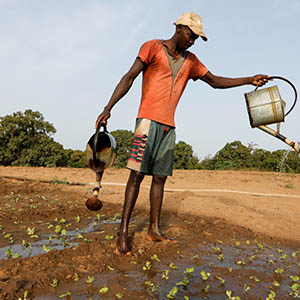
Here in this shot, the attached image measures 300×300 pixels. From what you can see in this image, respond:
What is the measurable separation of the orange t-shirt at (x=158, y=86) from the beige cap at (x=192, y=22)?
0.28 m

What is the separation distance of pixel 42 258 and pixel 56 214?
1.78 meters

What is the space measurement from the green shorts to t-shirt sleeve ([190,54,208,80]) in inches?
25.7

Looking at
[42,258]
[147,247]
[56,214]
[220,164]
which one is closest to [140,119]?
[147,247]

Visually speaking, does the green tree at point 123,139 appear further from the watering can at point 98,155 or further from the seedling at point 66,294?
the seedling at point 66,294

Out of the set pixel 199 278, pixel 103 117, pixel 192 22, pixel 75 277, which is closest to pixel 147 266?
pixel 199 278

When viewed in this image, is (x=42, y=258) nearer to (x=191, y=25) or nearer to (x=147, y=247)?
(x=147, y=247)

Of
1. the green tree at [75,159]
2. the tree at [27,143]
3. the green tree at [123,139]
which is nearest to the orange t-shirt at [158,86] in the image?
Result: the tree at [27,143]

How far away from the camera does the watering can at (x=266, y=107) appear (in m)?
3.18

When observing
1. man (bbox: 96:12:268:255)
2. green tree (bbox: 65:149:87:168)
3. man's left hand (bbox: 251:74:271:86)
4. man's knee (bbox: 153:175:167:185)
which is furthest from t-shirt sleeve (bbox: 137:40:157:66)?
green tree (bbox: 65:149:87:168)

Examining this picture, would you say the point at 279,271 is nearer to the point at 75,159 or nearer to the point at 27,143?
the point at 27,143

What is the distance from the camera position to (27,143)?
16.5 m

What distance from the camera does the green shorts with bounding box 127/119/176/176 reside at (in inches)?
108

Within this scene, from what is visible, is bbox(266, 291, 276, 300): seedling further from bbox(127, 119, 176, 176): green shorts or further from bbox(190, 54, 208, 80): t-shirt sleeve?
bbox(190, 54, 208, 80): t-shirt sleeve

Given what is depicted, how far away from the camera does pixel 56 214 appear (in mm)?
4043
